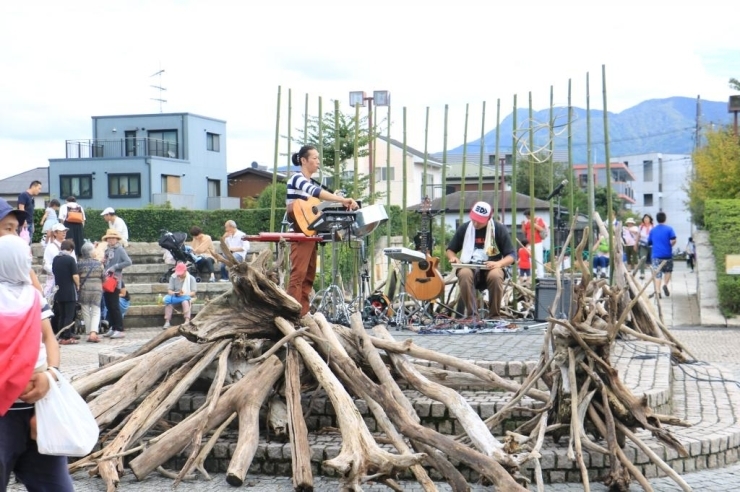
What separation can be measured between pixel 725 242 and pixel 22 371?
15444 mm

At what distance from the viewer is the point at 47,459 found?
4.30m

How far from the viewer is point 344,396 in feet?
20.7

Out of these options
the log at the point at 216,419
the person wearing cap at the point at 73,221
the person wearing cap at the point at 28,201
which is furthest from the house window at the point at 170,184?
the log at the point at 216,419

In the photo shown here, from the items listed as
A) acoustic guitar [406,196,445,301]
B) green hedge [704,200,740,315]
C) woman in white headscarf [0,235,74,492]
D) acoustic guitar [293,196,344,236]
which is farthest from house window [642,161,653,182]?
woman in white headscarf [0,235,74,492]

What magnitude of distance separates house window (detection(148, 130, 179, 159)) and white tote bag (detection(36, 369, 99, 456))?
5785cm

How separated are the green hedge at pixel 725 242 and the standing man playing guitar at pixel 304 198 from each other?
8.95m

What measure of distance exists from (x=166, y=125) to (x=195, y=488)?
187ft

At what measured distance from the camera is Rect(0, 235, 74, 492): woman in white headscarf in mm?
4122

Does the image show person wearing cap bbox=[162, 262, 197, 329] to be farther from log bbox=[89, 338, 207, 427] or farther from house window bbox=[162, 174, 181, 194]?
house window bbox=[162, 174, 181, 194]

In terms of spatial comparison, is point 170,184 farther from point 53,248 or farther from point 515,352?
point 515,352

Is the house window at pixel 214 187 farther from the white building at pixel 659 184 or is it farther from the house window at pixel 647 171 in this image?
the house window at pixel 647 171

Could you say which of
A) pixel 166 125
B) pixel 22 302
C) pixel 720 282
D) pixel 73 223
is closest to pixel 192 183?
pixel 166 125

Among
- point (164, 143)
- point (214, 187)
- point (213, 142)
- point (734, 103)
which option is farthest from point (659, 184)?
point (734, 103)

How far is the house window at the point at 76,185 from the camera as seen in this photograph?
59.5 m
